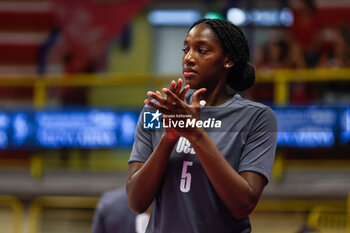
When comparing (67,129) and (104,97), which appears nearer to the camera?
(67,129)

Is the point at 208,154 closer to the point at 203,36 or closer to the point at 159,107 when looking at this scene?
the point at 159,107

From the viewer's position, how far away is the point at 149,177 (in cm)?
197

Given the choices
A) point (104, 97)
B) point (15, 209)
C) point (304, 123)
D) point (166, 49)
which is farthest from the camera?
point (166, 49)

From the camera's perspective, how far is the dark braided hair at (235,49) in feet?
6.72

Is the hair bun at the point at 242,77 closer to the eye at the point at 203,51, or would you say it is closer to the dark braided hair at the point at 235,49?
the dark braided hair at the point at 235,49

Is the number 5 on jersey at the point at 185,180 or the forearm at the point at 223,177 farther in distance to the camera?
the number 5 on jersey at the point at 185,180

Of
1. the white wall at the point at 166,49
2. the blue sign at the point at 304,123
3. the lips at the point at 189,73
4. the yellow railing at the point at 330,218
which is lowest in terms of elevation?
the yellow railing at the point at 330,218

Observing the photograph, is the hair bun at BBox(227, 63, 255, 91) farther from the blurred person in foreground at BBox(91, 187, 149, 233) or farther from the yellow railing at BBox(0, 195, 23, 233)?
the yellow railing at BBox(0, 195, 23, 233)

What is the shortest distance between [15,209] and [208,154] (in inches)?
211

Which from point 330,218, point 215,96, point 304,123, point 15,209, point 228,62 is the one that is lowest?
point 15,209

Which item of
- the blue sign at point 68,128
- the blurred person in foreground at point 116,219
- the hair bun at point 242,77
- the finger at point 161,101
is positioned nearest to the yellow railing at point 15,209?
the blue sign at point 68,128

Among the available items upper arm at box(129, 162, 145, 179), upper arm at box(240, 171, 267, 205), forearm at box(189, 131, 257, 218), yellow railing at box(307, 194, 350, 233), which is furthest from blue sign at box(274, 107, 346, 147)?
yellow railing at box(307, 194, 350, 233)

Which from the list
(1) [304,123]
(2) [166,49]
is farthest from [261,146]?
(2) [166,49]

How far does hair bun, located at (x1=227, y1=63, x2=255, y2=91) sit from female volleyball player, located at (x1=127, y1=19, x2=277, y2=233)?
3cm
